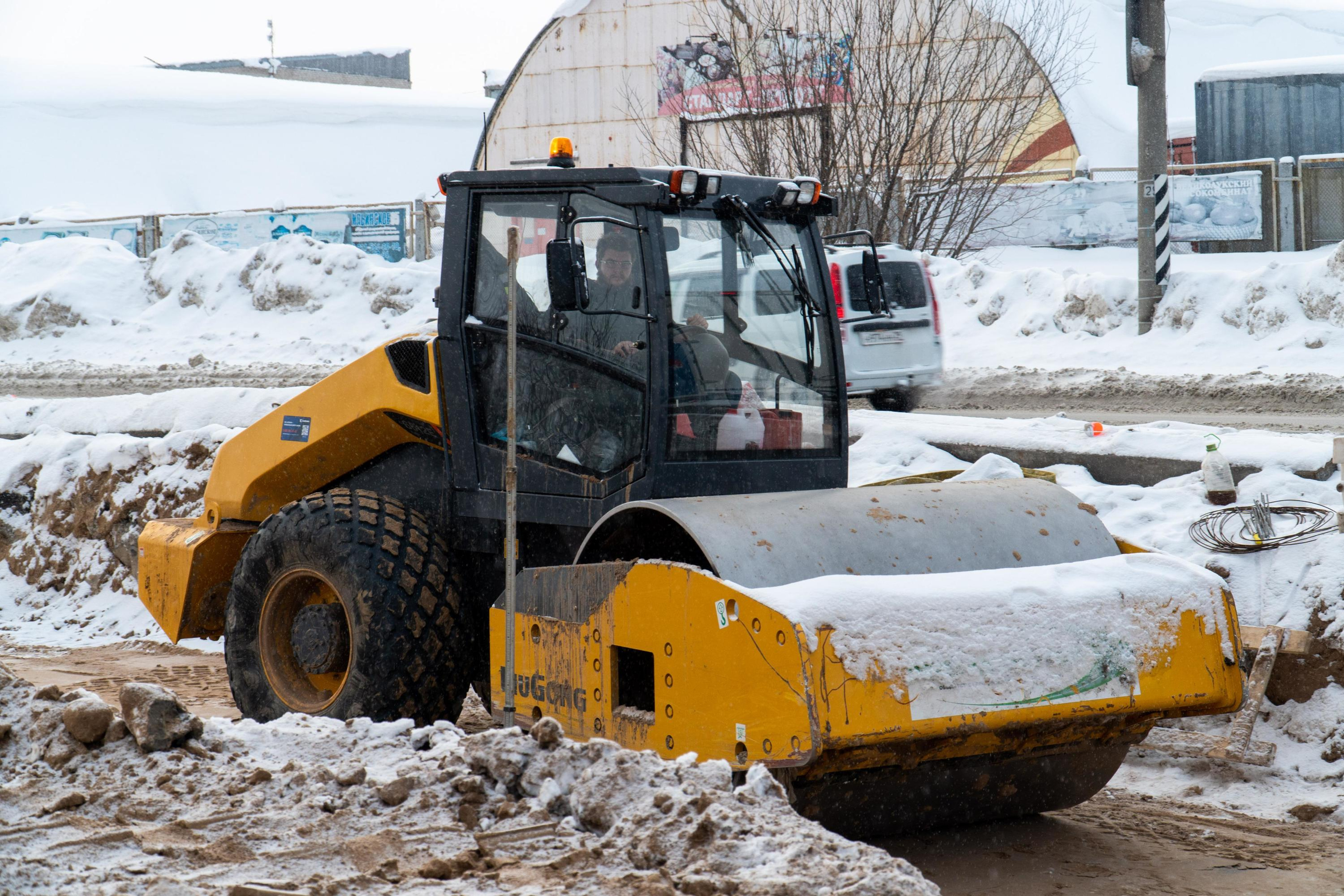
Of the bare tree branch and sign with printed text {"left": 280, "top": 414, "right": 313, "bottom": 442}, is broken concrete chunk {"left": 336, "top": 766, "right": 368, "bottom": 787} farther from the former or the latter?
the bare tree branch

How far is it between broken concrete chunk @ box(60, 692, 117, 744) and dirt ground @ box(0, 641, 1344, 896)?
2.39 m

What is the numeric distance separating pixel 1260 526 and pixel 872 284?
2722mm

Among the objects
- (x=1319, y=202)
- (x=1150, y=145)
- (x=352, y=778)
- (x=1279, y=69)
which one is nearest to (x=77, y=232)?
(x=1150, y=145)

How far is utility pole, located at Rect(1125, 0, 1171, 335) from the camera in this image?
1466 cm

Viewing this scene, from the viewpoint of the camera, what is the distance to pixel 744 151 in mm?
15953

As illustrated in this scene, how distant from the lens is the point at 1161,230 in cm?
1653

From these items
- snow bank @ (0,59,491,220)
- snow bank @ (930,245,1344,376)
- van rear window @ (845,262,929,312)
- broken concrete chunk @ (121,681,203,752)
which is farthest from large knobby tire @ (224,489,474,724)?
snow bank @ (0,59,491,220)

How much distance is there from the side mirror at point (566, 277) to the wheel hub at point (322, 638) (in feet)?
5.33

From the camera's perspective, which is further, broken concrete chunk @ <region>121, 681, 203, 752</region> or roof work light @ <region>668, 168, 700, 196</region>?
roof work light @ <region>668, 168, 700, 196</region>

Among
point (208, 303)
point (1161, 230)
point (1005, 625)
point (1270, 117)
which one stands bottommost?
point (1005, 625)

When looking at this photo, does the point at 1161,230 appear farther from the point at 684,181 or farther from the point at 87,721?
the point at 87,721

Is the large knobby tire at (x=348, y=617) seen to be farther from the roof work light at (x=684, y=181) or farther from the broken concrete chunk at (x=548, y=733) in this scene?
the roof work light at (x=684, y=181)

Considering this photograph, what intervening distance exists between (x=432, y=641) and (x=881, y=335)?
27.3 feet

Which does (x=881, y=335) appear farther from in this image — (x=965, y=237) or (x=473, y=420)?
(x=473, y=420)
